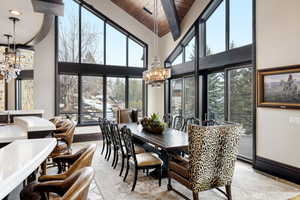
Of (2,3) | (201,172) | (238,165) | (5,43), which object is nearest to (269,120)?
(238,165)

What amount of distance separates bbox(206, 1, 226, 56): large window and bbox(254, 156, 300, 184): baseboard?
116 inches

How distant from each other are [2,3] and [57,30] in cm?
382

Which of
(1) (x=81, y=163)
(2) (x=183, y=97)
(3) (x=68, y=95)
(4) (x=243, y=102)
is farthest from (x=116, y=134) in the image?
(3) (x=68, y=95)

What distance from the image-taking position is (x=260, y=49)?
A: 409 centimetres

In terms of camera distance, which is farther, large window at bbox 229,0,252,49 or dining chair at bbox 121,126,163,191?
large window at bbox 229,0,252,49

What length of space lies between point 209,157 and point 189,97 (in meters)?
4.19

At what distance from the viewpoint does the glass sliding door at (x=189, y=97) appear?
6.45m

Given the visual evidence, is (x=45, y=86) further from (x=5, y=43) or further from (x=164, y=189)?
(x=164, y=189)

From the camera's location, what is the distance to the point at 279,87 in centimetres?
374

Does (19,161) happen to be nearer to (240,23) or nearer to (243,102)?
(243,102)

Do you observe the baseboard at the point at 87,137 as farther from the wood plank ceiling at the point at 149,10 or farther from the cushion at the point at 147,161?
the wood plank ceiling at the point at 149,10

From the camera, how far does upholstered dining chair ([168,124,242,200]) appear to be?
2.51m

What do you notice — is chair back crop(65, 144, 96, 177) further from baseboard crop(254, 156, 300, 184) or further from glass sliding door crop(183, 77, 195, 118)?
glass sliding door crop(183, 77, 195, 118)

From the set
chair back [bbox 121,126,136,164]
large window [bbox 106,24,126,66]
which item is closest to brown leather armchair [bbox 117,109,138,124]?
large window [bbox 106,24,126,66]
